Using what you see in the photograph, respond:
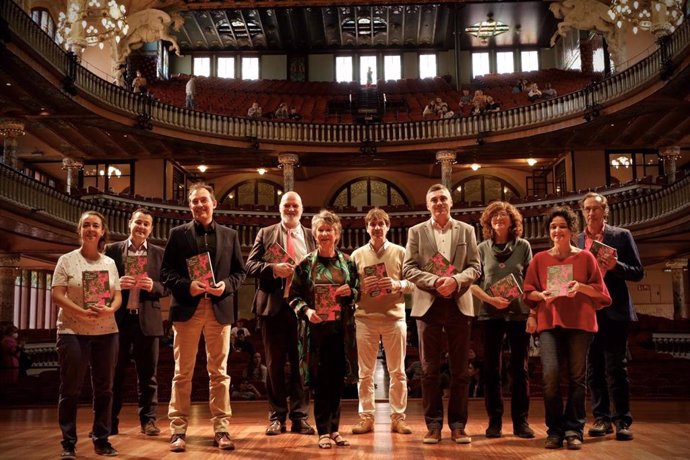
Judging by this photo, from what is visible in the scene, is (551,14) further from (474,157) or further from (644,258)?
(644,258)

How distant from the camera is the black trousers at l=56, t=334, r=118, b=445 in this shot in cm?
412

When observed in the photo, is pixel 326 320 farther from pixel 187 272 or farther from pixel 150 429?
pixel 150 429

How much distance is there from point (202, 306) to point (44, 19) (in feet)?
52.5

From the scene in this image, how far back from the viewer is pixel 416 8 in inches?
930

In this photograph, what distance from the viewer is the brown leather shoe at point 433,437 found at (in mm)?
4438

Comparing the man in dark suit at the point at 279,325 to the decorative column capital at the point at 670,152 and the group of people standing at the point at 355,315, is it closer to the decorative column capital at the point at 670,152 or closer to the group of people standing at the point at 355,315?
the group of people standing at the point at 355,315

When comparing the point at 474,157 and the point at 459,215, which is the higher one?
the point at 474,157

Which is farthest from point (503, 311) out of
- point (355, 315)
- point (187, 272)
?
point (187, 272)

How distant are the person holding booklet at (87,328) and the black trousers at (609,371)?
3192mm

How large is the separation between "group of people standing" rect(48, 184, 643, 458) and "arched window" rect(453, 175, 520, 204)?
1864 cm

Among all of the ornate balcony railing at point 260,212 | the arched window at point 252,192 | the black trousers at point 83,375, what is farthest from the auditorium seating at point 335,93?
the black trousers at point 83,375

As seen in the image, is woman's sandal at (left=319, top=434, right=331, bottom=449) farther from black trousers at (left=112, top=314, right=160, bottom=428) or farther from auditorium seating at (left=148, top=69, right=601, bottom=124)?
auditorium seating at (left=148, top=69, right=601, bottom=124)

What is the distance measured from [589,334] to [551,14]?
21573 millimetres

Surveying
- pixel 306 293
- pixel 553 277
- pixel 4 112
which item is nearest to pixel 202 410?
pixel 306 293
